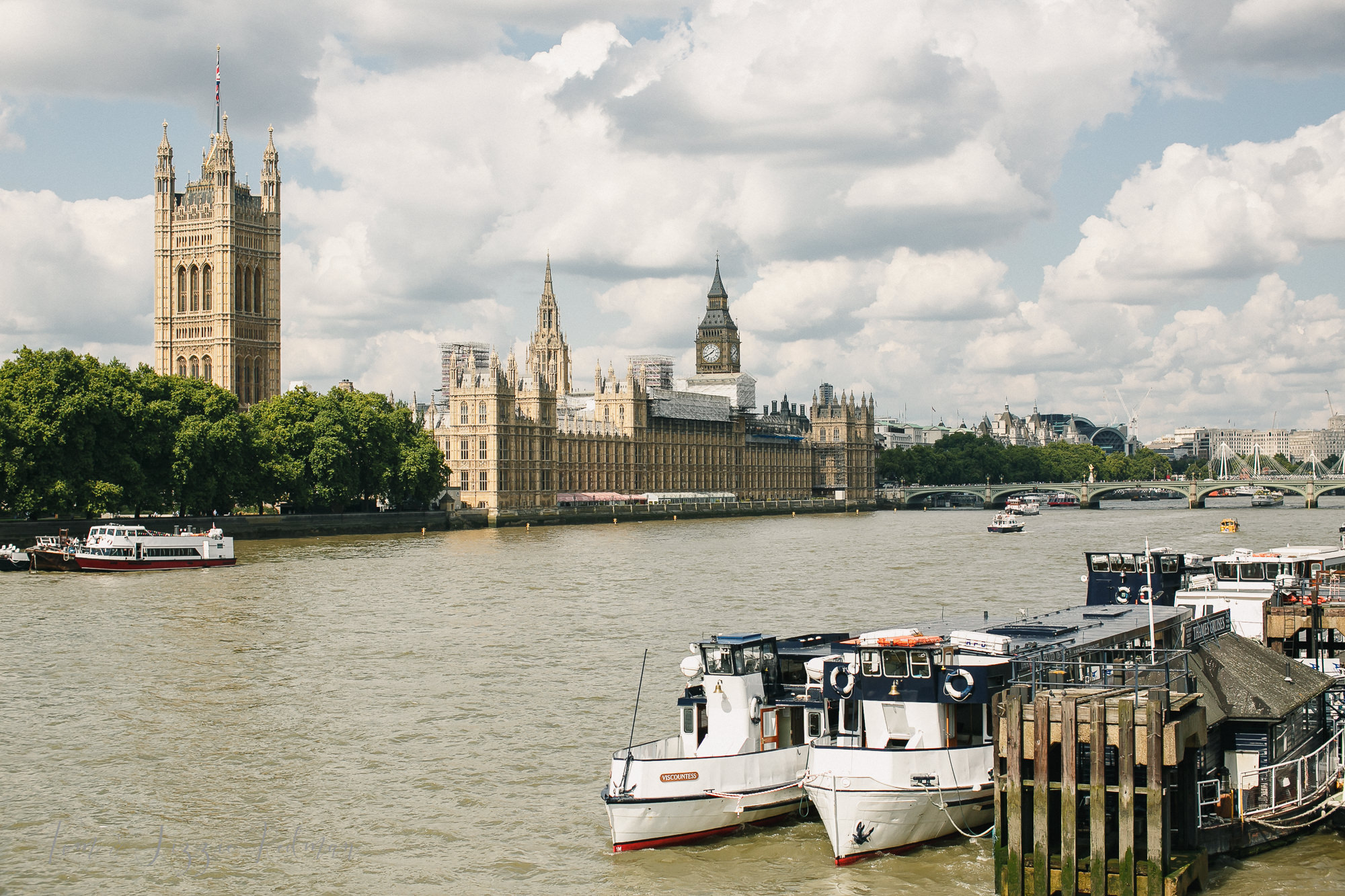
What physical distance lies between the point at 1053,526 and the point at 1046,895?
9406 cm

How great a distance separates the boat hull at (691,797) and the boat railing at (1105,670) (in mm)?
3357

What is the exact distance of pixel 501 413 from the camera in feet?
386

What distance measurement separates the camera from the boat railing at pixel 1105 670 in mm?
17281

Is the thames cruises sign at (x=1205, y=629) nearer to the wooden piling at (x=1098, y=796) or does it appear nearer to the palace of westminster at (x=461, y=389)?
the wooden piling at (x=1098, y=796)

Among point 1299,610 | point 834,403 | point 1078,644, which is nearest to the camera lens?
point 1078,644

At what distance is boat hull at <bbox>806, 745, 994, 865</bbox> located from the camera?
17.6 m

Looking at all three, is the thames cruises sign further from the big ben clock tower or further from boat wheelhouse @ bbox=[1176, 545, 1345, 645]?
the big ben clock tower

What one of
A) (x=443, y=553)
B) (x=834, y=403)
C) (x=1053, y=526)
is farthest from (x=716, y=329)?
(x=443, y=553)

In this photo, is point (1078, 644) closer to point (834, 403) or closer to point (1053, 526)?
point (1053, 526)

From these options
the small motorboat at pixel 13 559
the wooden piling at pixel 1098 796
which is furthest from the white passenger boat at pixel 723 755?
the small motorboat at pixel 13 559

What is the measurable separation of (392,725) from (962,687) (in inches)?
430

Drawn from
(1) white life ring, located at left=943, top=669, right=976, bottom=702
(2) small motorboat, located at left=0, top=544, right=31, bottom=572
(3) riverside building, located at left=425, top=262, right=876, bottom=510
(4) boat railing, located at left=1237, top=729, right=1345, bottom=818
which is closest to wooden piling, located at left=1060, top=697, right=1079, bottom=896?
(1) white life ring, located at left=943, top=669, right=976, bottom=702

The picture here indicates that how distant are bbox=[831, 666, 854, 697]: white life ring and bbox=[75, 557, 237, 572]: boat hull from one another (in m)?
43.5

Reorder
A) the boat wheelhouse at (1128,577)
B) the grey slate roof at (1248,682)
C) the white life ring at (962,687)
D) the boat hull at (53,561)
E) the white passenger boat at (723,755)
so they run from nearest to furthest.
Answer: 1. the white passenger boat at (723,755)
2. the white life ring at (962,687)
3. the grey slate roof at (1248,682)
4. the boat wheelhouse at (1128,577)
5. the boat hull at (53,561)
